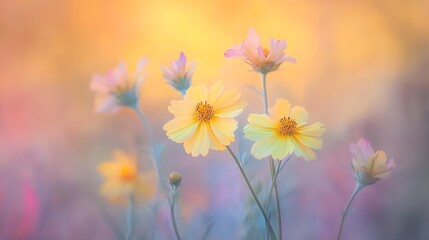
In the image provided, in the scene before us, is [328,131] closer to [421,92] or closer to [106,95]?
[421,92]

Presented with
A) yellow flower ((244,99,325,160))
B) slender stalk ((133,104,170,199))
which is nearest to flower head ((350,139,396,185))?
yellow flower ((244,99,325,160))

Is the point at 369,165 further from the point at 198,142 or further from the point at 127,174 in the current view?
the point at 127,174

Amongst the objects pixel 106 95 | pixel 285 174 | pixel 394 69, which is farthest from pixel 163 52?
pixel 394 69

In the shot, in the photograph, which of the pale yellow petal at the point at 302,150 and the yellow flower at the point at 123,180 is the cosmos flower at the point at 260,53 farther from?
the yellow flower at the point at 123,180

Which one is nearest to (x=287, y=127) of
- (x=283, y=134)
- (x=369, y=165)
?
(x=283, y=134)

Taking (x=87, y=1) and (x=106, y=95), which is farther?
(x=87, y=1)

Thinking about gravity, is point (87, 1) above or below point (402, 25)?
above
